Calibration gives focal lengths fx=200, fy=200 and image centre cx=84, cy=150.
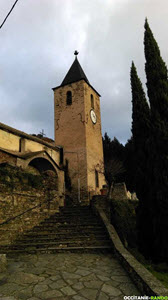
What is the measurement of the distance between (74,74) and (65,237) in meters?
17.4

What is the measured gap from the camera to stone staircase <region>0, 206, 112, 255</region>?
6.58 meters

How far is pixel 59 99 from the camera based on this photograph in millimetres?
19984

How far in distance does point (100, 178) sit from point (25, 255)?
12780 millimetres

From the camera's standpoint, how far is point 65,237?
24.1 ft

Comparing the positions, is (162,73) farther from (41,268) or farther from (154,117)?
(41,268)

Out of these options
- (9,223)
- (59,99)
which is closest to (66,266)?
(9,223)

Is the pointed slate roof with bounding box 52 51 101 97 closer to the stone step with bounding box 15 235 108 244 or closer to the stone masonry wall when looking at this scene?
the stone masonry wall

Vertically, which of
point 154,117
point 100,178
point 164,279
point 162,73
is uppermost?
point 162,73

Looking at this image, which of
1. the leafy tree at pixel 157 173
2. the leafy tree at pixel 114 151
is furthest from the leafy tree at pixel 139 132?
the leafy tree at pixel 114 151

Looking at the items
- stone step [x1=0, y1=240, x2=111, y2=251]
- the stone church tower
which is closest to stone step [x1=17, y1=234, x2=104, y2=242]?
stone step [x1=0, y1=240, x2=111, y2=251]

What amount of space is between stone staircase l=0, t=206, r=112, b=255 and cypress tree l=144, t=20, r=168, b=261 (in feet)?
5.13

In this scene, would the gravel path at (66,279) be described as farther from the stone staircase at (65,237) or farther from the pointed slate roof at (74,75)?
the pointed slate roof at (74,75)

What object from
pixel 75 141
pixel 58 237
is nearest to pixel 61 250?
pixel 58 237

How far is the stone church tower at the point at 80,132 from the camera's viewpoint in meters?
17.0
